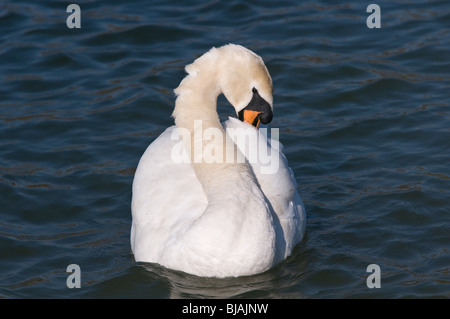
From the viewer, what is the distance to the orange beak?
6.37 m

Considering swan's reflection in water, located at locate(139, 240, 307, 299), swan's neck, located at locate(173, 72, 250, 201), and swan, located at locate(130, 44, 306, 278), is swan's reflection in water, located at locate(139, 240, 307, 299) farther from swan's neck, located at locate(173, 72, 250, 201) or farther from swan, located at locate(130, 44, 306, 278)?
swan's neck, located at locate(173, 72, 250, 201)

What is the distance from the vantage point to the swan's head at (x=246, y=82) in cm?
621

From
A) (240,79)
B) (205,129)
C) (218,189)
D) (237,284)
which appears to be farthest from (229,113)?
(237,284)

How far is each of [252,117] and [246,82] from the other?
27cm

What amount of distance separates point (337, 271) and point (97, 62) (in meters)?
5.04

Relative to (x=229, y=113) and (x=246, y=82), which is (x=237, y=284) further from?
(x=229, y=113)

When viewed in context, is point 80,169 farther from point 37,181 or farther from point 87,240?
point 87,240

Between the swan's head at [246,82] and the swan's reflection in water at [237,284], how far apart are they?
114 cm

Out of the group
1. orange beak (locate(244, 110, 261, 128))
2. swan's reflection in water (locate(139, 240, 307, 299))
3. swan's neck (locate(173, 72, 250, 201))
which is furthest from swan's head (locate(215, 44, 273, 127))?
swan's reflection in water (locate(139, 240, 307, 299))

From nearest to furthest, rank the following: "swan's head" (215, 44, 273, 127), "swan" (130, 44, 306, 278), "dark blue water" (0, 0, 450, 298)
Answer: "swan" (130, 44, 306, 278) < "swan's head" (215, 44, 273, 127) < "dark blue water" (0, 0, 450, 298)

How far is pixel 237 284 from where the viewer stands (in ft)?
20.2

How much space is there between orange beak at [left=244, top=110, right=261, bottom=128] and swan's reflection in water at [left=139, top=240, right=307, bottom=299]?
1081mm

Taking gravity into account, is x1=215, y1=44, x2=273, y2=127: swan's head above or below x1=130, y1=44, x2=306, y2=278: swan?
above

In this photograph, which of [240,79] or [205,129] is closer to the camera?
[240,79]
